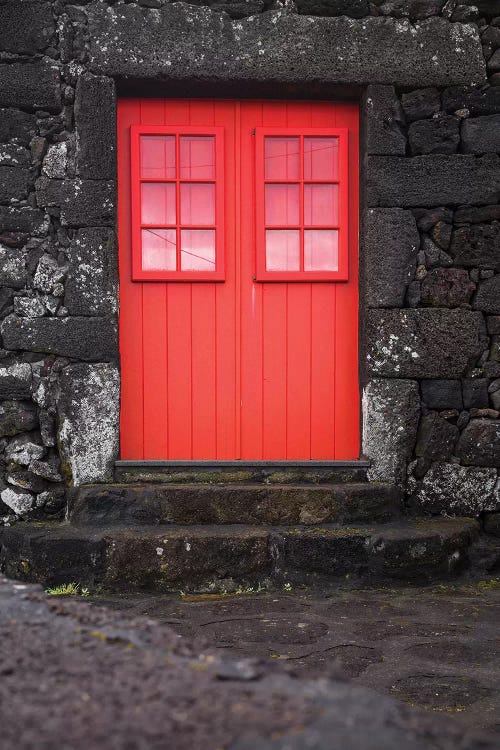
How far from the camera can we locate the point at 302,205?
4680 mm

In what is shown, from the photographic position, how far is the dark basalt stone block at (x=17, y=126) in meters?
4.41

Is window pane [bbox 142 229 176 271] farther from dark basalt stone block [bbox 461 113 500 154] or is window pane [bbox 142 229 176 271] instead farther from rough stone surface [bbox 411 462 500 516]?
rough stone surface [bbox 411 462 500 516]

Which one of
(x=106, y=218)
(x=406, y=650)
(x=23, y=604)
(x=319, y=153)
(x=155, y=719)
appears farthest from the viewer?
(x=319, y=153)

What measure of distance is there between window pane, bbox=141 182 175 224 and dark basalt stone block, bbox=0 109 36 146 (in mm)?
691

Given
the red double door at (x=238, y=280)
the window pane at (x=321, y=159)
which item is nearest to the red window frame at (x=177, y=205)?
the red double door at (x=238, y=280)

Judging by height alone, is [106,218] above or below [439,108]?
below

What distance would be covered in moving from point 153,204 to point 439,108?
1.74m

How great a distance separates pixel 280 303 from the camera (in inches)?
→ 185

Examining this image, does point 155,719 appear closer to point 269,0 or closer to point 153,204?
point 153,204

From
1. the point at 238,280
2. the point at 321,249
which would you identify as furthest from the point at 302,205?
the point at 238,280

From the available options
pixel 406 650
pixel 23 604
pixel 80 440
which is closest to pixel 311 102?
pixel 80 440

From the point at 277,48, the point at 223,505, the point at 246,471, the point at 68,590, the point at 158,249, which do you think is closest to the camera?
A: the point at 68,590

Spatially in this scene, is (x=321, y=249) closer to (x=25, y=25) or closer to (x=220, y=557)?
(x=220, y=557)

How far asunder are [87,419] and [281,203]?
1.70 meters
